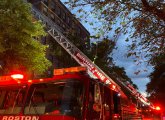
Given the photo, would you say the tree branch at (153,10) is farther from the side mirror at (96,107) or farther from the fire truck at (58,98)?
the side mirror at (96,107)

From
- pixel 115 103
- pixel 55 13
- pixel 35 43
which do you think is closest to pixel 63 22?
pixel 55 13

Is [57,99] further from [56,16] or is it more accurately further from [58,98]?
[56,16]

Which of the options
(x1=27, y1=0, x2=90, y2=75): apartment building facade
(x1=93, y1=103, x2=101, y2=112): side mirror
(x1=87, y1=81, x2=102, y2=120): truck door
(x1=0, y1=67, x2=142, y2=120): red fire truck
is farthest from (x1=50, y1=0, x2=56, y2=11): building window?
(x1=93, y1=103, x2=101, y2=112): side mirror

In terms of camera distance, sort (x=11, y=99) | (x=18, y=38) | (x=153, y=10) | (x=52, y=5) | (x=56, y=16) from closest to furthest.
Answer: (x=11, y=99), (x=153, y=10), (x=18, y=38), (x=52, y=5), (x=56, y=16)

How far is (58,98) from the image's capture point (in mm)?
6516

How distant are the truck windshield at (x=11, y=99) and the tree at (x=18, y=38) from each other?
9.31 meters

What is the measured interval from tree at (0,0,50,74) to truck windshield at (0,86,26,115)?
9315 mm

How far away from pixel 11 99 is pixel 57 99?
1.33m

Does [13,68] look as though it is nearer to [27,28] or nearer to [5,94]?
[27,28]

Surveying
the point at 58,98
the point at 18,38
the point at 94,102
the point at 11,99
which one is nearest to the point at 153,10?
the point at 94,102

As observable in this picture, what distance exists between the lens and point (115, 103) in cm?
826

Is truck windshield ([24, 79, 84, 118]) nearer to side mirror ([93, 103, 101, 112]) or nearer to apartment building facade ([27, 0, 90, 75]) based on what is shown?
side mirror ([93, 103, 101, 112])

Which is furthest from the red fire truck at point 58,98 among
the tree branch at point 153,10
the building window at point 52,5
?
the building window at point 52,5

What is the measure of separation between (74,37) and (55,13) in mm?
10884
